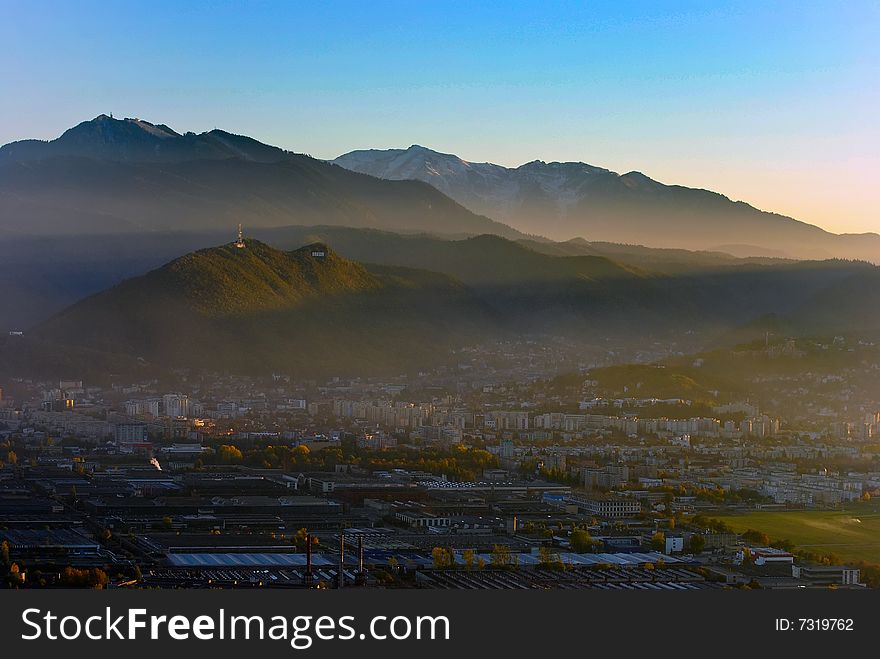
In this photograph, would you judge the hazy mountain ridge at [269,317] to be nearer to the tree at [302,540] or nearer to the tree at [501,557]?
the tree at [302,540]

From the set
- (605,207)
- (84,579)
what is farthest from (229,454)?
(605,207)

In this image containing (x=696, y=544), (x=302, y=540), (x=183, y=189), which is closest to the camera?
(x=696, y=544)

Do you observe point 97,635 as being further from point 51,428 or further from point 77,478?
point 51,428

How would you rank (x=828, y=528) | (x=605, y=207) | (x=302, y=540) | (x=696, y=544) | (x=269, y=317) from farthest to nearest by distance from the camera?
(x=605, y=207) < (x=269, y=317) < (x=828, y=528) < (x=302, y=540) < (x=696, y=544)

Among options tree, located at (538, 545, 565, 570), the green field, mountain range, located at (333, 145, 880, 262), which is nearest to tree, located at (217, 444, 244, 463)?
the green field

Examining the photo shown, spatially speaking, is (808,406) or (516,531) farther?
(808,406)

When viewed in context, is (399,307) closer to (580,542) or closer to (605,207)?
(580,542)

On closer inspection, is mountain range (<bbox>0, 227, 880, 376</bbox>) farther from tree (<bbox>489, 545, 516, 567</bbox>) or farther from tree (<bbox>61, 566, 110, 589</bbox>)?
tree (<bbox>61, 566, 110, 589</bbox>)

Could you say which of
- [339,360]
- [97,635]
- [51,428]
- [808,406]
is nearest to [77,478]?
[51,428]
